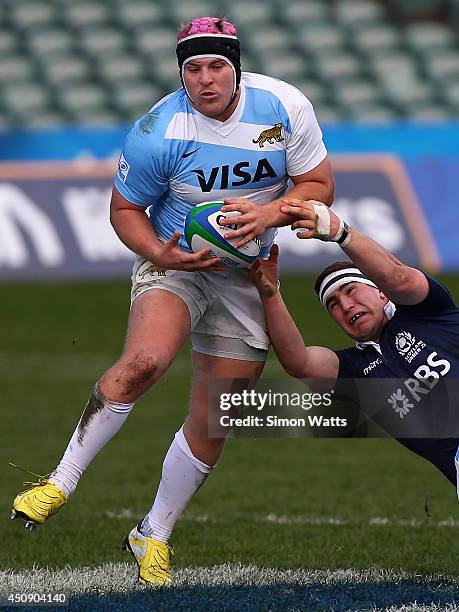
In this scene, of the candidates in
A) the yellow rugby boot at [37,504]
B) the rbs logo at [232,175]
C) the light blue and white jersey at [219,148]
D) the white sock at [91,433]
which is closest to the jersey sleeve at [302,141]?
the light blue and white jersey at [219,148]

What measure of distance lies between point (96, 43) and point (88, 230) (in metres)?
5.82

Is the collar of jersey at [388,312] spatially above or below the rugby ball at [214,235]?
below

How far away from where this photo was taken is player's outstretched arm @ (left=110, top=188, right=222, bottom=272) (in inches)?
214

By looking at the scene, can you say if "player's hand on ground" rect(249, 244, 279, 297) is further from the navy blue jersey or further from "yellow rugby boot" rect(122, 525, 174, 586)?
"yellow rugby boot" rect(122, 525, 174, 586)

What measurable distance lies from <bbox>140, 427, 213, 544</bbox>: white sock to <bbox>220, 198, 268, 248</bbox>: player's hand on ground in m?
1.16

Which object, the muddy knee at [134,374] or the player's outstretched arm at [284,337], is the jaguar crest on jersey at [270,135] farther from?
the muddy knee at [134,374]

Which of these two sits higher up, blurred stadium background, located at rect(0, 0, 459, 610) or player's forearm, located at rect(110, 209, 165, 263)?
player's forearm, located at rect(110, 209, 165, 263)

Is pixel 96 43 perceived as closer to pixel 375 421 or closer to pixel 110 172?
pixel 110 172

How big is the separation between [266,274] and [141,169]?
74cm

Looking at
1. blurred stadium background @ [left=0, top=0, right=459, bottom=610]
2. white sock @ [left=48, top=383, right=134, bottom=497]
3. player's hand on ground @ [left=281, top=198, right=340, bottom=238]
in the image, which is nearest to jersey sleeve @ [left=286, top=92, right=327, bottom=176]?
player's hand on ground @ [left=281, top=198, right=340, bottom=238]

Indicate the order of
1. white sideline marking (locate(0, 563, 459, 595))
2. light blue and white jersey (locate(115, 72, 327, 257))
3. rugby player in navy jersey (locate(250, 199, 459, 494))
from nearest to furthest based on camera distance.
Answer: rugby player in navy jersey (locate(250, 199, 459, 494))
light blue and white jersey (locate(115, 72, 327, 257))
white sideline marking (locate(0, 563, 459, 595))

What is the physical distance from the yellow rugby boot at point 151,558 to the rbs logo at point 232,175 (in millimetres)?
1628

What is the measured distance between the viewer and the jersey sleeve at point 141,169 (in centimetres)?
546

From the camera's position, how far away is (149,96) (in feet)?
64.6
